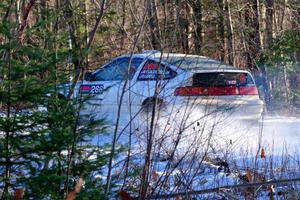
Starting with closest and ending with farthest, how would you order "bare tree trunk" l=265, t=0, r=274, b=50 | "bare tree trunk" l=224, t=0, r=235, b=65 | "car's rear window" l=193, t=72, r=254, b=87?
"car's rear window" l=193, t=72, r=254, b=87, "bare tree trunk" l=224, t=0, r=235, b=65, "bare tree trunk" l=265, t=0, r=274, b=50

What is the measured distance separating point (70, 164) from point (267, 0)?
61.5ft

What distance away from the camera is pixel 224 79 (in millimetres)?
11750

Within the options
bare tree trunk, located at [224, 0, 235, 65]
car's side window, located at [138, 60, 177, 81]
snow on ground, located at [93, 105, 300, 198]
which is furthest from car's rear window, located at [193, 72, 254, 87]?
bare tree trunk, located at [224, 0, 235, 65]

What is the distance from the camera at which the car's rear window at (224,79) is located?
10.6 meters

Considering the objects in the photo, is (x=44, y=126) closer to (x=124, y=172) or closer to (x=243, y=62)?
(x=124, y=172)

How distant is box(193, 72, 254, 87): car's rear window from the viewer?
34.7ft

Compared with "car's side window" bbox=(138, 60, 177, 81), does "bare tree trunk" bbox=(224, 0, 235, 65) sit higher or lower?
higher

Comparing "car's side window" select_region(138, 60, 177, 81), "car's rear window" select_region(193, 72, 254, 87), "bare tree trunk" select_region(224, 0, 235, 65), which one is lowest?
"car's rear window" select_region(193, 72, 254, 87)

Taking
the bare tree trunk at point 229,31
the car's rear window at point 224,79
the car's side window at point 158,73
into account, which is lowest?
the car's rear window at point 224,79

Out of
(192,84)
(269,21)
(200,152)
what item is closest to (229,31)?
(269,21)

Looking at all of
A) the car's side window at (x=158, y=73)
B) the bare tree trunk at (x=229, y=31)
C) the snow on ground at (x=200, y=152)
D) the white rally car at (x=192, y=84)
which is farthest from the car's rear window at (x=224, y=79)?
the bare tree trunk at (x=229, y=31)

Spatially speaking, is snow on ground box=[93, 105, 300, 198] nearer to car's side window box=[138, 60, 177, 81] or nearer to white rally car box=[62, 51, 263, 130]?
white rally car box=[62, 51, 263, 130]

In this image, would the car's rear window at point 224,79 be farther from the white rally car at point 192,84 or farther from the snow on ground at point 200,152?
the snow on ground at point 200,152

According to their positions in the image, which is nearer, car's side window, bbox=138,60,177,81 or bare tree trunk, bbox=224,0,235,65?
car's side window, bbox=138,60,177,81
